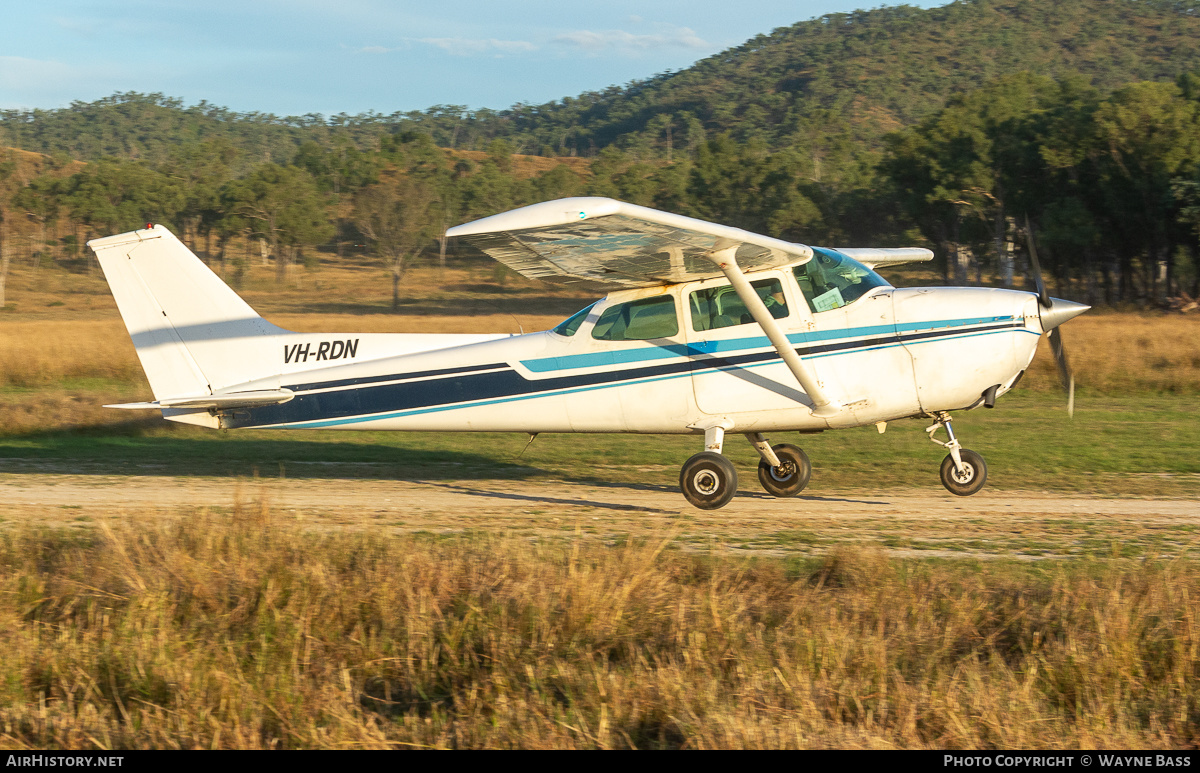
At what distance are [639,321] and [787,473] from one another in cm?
232

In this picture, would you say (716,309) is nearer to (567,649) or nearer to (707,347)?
(707,347)

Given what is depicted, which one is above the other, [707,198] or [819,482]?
[707,198]

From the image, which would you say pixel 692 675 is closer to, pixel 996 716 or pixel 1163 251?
pixel 996 716

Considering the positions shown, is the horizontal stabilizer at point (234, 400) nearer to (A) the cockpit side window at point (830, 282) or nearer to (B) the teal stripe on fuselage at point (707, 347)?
(B) the teal stripe on fuselage at point (707, 347)

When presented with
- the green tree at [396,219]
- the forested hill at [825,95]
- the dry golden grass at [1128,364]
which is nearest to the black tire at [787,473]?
the dry golden grass at [1128,364]

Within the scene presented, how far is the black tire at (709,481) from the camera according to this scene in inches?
375

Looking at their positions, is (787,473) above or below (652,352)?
below

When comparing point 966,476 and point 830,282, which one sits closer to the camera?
point 830,282

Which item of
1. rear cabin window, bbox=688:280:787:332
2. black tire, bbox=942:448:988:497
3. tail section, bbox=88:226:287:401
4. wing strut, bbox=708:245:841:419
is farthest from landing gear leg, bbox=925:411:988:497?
tail section, bbox=88:226:287:401

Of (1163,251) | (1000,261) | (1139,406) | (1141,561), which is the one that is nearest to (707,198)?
(1000,261)

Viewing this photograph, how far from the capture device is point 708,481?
9609 millimetres

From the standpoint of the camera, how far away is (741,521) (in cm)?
912

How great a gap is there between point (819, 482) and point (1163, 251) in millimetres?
40163

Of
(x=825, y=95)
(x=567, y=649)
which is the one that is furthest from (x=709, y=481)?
(x=825, y=95)
